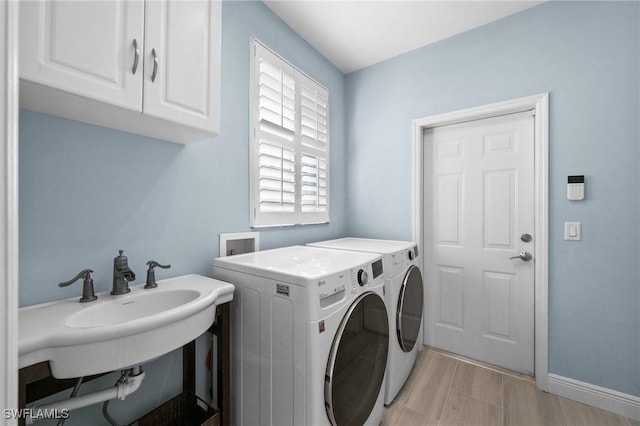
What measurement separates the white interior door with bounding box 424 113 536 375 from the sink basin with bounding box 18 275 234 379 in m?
1.94

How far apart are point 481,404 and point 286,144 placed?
86.7 inches

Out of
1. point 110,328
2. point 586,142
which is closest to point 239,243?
point 110,328

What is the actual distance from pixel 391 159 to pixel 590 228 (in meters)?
1.46

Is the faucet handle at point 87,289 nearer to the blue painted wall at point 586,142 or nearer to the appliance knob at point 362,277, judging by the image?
the appliance knob at point 362,277

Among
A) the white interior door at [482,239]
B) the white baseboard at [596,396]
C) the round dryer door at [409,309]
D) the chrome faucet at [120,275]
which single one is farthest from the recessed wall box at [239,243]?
the white baseboard at [596,396]

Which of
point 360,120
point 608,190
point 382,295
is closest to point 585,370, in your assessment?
point 608,190

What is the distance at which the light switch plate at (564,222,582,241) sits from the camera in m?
1.70

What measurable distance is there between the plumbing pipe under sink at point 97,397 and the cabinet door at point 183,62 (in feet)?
3.27

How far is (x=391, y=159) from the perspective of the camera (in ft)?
8.11

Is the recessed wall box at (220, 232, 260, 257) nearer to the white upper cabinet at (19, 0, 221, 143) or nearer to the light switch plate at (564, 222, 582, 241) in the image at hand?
the white upper cabinet at (19, 0, 221, 143)

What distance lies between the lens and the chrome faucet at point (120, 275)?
1.07 m

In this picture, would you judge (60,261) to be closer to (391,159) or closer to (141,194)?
(141,194)

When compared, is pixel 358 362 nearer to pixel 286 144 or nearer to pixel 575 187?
pixel 286 144

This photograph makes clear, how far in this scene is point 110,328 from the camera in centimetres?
74
